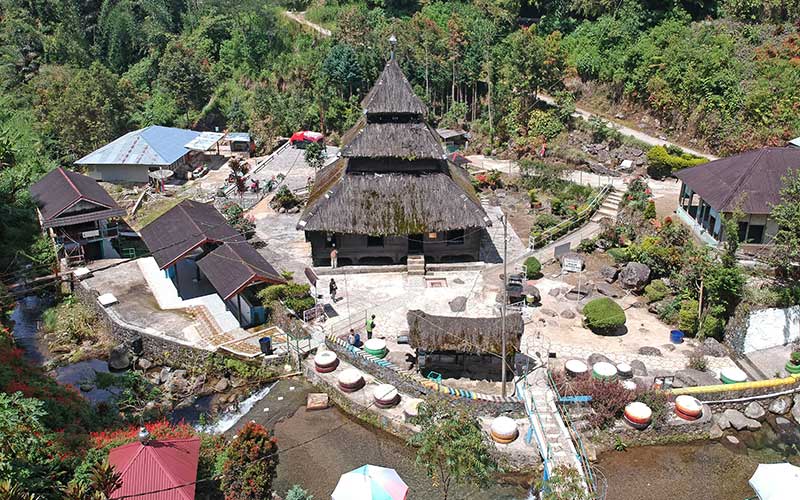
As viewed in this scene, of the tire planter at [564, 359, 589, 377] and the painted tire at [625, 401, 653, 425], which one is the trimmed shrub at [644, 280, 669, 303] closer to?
the tire planter at [564, 359, 589, 377]

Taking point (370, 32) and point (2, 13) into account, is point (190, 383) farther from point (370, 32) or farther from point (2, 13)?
point (2, 13)

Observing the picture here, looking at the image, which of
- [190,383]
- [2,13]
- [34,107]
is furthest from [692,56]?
[2,13]

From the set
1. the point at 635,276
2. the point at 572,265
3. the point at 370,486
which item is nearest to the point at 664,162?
the point at 572,265

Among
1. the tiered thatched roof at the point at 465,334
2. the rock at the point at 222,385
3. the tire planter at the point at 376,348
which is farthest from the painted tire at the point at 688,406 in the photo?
the rock at the point at 222,385

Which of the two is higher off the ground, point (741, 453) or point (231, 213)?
point (231, 213)

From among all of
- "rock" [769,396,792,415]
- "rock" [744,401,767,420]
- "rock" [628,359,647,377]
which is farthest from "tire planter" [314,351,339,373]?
"rock" [769,396,792,415]

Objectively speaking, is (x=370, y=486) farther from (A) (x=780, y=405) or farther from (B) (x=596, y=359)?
(A) (x=780, y=405)

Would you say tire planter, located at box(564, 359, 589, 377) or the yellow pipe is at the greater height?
tire planter, located at box(564, 359, 589, 377)
